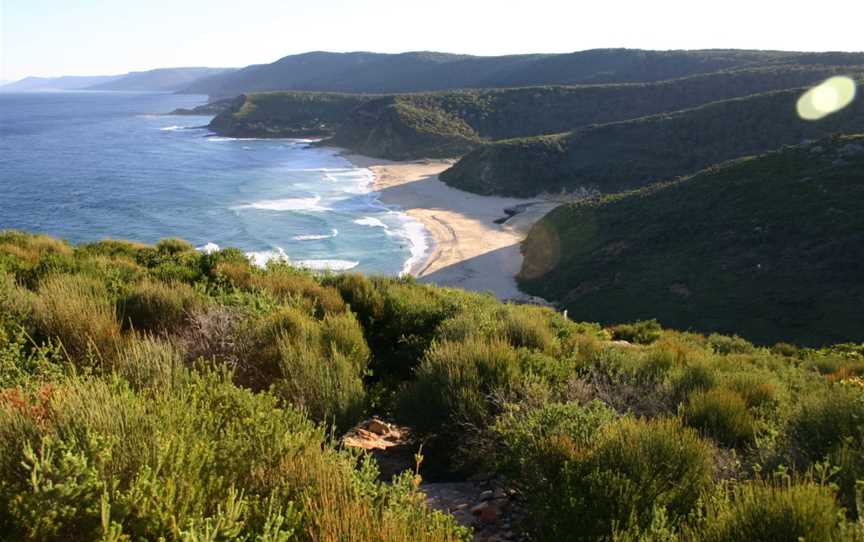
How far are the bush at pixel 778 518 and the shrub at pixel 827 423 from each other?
49.3 inches

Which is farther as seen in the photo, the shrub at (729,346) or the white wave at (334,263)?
the white wave at (334,263)

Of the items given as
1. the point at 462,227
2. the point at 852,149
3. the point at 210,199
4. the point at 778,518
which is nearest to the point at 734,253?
the point at 852,149

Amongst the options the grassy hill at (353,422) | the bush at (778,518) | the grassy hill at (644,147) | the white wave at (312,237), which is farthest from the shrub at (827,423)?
the grassy hill at (644,147)

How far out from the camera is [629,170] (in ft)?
173

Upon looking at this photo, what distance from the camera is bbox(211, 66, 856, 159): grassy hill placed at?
72562 millimetres

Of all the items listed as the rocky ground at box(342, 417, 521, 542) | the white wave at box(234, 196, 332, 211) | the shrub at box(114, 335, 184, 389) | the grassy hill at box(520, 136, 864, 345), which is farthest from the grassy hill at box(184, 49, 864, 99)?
the shrub at box(114, 335, 184, 389)

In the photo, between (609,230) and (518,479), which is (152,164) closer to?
(609,230)

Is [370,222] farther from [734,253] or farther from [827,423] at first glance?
[827,423]

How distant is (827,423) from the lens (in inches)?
157

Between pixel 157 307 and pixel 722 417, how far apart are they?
5.75m

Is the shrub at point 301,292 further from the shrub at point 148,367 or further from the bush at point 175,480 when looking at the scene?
the bush at point 175,480

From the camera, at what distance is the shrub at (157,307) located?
6.09m

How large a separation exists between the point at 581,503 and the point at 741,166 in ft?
116

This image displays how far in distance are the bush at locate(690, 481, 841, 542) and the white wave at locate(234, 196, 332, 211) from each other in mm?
47885
